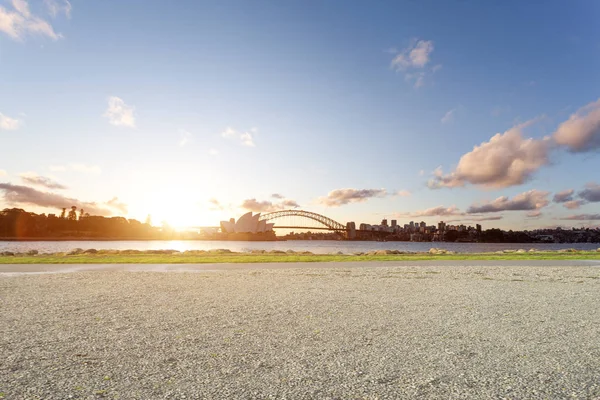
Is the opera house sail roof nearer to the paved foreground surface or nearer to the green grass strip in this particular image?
the green grass strip

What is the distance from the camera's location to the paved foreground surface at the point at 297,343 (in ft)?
15.0

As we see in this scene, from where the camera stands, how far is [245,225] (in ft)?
484

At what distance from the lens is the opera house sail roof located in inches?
5768

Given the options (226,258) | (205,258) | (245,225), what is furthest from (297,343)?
(245,225)

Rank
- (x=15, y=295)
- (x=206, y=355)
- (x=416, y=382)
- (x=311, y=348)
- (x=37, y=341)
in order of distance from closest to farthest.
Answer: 1. (x=416, y=382)
2. (x=206, y=355)
3. (x=311, y=348)
4. (x=37, y=341)
5. (x=15, y=295)

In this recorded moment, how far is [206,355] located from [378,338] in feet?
8.94

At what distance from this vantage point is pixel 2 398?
4.21m

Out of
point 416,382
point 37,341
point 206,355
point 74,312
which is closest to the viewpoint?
point 416,382

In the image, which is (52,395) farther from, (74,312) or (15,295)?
(15,295)

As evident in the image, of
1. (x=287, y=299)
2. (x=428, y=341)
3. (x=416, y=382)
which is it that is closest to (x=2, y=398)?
(x=416, y=382)

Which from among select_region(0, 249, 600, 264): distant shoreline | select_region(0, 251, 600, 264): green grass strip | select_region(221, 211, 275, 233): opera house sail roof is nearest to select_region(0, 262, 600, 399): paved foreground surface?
select_region(0, 251, 600, 264): green grass strip

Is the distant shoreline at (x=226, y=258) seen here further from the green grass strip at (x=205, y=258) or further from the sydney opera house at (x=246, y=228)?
the sydney opera house at (x=246, y=228)

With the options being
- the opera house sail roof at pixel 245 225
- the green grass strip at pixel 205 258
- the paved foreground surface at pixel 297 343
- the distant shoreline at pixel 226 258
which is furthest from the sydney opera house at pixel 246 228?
the paved foreground surface at pixel 297 343

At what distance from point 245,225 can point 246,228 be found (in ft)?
4.09
